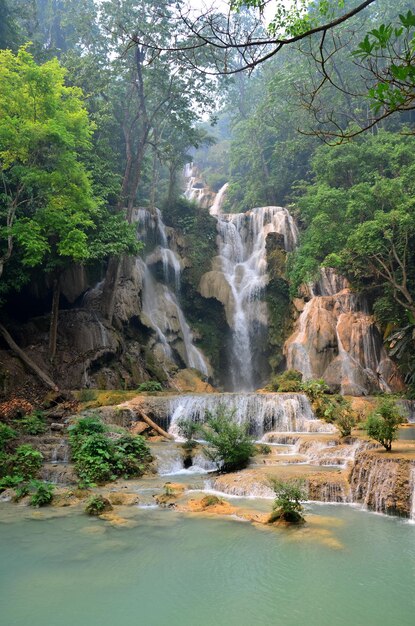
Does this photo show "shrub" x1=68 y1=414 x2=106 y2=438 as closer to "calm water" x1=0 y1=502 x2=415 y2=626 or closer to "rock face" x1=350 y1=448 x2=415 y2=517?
"calm water" x1=0 y1=502 x2=415 y2=626

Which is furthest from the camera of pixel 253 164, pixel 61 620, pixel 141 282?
pixel 253 164

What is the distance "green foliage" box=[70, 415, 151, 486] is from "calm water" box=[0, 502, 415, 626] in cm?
272

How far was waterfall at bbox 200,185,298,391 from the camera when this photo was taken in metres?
23.6

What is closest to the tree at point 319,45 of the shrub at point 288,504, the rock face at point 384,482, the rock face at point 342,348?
the shrub at point 288,504

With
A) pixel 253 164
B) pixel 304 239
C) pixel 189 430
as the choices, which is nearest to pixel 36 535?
pixel 189 430

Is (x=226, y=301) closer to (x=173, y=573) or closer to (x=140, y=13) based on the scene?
(x=140, y=13)

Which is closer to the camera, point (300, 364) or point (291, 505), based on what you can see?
point (291, 505)

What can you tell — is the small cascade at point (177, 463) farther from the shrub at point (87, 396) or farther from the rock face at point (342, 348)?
the rock face at point (342, 348)

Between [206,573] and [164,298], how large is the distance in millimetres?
19399

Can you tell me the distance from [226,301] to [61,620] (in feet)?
67.2

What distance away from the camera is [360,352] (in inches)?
768

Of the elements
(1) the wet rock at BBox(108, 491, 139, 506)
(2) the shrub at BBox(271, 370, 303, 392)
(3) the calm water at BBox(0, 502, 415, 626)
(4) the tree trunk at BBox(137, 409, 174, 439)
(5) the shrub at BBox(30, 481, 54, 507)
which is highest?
(2) the shrub at BBox(271, 370, 303, 392)

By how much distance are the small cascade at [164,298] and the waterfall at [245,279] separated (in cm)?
177

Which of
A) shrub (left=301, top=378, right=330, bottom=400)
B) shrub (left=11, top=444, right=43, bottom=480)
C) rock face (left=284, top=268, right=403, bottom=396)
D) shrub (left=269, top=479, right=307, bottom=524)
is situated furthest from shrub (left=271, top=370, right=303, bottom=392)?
shrub (left=269, top=479, right=307, bottom=524)
